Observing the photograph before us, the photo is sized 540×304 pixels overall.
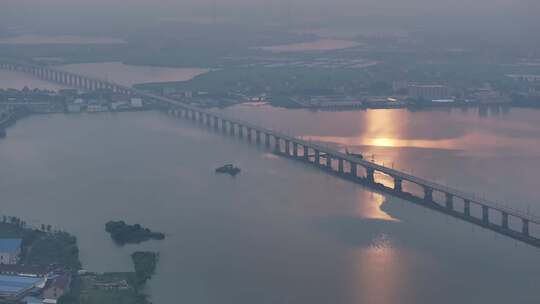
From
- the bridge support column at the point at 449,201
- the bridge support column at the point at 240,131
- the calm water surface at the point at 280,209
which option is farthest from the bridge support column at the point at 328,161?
the bridge support column at the point at 240,131

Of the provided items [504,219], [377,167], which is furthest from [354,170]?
[504,219]

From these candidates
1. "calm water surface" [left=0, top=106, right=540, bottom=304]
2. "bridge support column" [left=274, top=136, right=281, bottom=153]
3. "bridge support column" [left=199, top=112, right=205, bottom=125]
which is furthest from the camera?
"bridge support column" [left=199, top=112, right=205, bottom=125]

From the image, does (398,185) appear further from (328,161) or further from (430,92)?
(430,92)

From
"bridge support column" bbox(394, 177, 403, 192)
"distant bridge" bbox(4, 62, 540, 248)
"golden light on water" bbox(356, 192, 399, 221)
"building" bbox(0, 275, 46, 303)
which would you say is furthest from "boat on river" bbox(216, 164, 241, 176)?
"building" bbox(0, 275, 46, 303)

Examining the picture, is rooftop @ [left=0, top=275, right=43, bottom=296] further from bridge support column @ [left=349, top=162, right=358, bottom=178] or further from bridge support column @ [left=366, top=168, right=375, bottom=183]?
bridge support column @ [left=349, top=162, right=358, bottom=178]

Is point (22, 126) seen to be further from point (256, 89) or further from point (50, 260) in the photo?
point (50, 260)

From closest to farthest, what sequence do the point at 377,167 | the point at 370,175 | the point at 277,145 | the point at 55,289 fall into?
the point at 55,289, the point at 377,167, the point at 370,175, the point at 277,145

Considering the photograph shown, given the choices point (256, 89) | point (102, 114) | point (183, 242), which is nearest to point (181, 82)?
point (256, 89)
